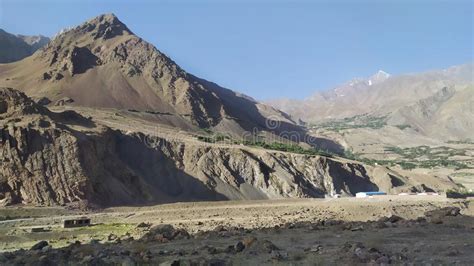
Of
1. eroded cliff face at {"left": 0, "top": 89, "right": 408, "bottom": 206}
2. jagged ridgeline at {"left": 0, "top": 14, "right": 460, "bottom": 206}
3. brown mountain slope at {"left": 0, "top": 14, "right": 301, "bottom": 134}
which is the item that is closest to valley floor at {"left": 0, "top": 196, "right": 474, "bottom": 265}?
eroded cliff face at {"left": 0, "top": 89, "right": 408, "bottom": 206}

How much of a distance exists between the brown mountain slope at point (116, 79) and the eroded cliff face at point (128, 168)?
127 feet

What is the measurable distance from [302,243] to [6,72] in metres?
122

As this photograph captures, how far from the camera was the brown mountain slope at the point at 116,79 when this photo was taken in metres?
112

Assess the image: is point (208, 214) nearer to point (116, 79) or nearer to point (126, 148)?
point (126, 148)

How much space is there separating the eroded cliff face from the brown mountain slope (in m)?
38.7

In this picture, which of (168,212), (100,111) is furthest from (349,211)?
(100,111)

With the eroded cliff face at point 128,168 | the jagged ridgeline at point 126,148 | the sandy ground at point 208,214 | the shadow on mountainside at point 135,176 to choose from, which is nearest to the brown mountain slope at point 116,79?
the jagged ridgeline at point 126,148

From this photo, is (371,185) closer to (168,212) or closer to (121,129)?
(121,129)

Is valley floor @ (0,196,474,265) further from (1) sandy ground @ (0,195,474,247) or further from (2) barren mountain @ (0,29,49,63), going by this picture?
(2) barren mountain @ (0,29,49,63)

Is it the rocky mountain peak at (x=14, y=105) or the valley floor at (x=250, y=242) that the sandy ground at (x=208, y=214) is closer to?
the valley floor at (x=250, y=242)

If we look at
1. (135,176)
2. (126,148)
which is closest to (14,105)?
(126,148)

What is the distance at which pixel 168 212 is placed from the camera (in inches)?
2005

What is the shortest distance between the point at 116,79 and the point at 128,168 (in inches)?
2305

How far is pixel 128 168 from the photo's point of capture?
219ft
